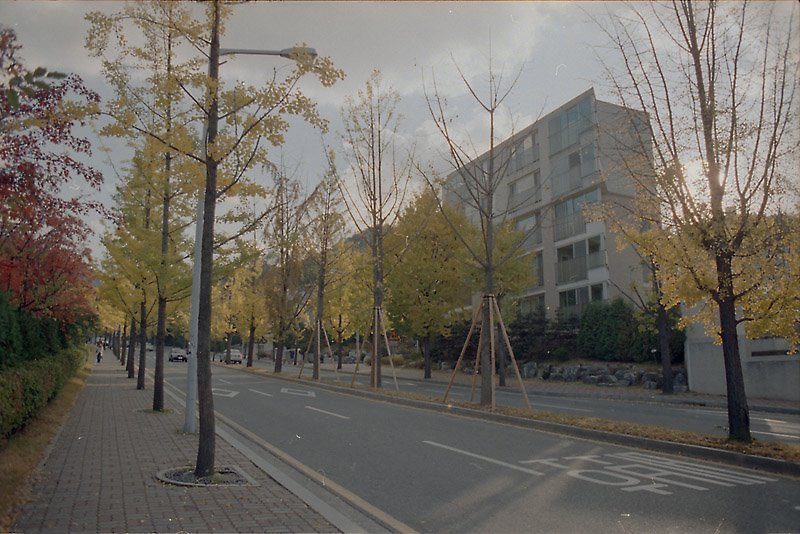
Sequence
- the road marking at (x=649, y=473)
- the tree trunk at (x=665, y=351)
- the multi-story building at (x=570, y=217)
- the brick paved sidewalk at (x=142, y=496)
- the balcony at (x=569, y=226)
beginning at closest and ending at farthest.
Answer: the brick paved sidewalk at (x=142, y=496), the road marking at (x=649, y=473), the tree trunk at (x=665, y=351), the multi-story building at (x=570, y=217), the balcony at (x=569, y=226)

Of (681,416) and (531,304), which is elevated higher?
(531,304)

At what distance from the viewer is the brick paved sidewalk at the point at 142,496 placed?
569 cm

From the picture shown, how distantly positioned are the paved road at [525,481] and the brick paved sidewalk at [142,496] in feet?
3.53

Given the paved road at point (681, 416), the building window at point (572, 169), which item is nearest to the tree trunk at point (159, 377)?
the paved road at point (681, 416)

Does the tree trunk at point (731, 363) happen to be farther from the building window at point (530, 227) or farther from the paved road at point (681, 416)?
the building window at point (530, 227)

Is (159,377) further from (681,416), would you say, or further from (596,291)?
(596,291)

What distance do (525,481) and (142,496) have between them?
4.48 metres

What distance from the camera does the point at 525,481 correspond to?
7.86 metres

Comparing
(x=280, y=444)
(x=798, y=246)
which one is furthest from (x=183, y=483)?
(x=798, y=246)

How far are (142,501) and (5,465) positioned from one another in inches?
93.7

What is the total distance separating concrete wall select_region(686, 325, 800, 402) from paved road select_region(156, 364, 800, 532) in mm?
12318

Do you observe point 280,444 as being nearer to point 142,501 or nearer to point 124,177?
point 142,501

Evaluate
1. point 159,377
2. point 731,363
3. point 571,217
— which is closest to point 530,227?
point 571,217

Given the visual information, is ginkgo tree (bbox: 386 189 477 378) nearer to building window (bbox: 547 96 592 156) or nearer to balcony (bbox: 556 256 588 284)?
balcony (bbox: 556 256 588 284)
